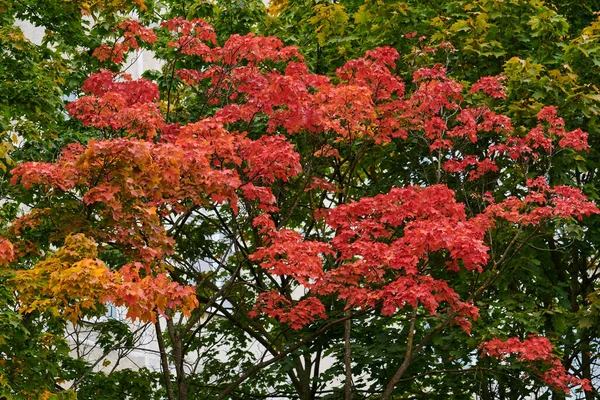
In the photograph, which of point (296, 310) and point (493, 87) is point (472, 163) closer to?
point (493, 87)

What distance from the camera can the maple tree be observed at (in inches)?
380

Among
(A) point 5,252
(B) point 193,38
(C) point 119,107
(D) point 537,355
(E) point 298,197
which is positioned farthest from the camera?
(B) point 193,38

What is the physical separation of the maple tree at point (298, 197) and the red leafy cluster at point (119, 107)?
30mm

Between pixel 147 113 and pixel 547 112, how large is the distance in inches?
223

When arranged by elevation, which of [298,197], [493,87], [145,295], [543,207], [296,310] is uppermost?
[493,87]

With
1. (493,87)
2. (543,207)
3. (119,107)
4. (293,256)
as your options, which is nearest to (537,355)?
(543,207)

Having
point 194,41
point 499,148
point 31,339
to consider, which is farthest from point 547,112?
point 31,339

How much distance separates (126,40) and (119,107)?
2.33 metres

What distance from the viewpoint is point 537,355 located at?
12.1 m

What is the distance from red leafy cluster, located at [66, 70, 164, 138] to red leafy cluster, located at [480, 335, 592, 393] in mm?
5476

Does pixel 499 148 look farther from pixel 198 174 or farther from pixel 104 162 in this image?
pixel 104 162

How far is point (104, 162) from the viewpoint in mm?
9305

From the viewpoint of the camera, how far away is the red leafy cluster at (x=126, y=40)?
45.8 ft

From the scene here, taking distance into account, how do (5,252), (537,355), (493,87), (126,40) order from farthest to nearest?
(126,40)
(493,87)
(537,355)
(5,252)
